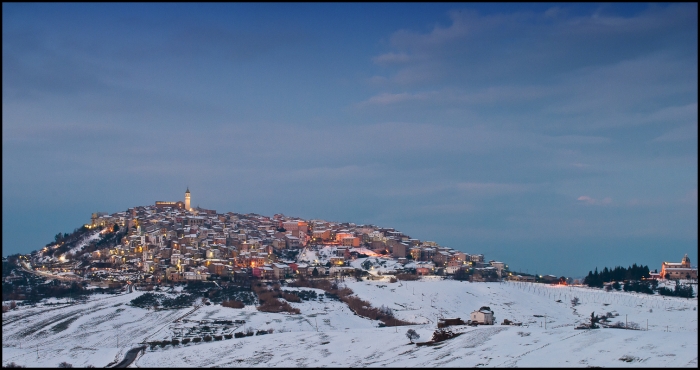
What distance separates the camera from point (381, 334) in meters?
42.2

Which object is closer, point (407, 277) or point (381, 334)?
point (381, 334)

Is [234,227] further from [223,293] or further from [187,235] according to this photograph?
[223,293]

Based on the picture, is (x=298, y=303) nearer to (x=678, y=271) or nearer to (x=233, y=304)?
(x=233, y=304)

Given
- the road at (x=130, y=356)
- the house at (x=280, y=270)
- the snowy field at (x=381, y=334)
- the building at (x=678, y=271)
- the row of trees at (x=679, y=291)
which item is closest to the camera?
the snowy field at (x=381, y=334)

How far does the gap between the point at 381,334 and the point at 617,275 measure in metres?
55.2

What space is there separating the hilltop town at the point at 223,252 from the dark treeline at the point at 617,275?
13340 mm

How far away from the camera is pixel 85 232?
4087 inches

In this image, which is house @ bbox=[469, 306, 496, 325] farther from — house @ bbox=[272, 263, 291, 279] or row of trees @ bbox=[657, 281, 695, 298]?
house @ bbox=[272, 263, 291, 279]

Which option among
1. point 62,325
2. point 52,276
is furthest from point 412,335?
point 52,276

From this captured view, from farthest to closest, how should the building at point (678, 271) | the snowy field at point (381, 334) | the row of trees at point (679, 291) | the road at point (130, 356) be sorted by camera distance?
the building at point (678, 271), the row of trees at point (679, 291), the road at point (130, 356), the snowy field at point (381, 334)

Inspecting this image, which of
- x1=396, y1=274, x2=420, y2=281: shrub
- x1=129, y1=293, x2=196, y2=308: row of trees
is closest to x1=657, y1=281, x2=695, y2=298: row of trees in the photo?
x1=396, y1=274, x2=420, y2=281: shrub

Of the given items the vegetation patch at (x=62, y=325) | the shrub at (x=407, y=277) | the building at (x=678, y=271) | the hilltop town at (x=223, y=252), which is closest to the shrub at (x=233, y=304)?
the vegetation patch at (x=62, y=325)

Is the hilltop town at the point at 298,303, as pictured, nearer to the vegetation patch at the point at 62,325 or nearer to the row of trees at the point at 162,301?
the vegetation patch at the point at 62,325

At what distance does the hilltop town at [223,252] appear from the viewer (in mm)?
83062
